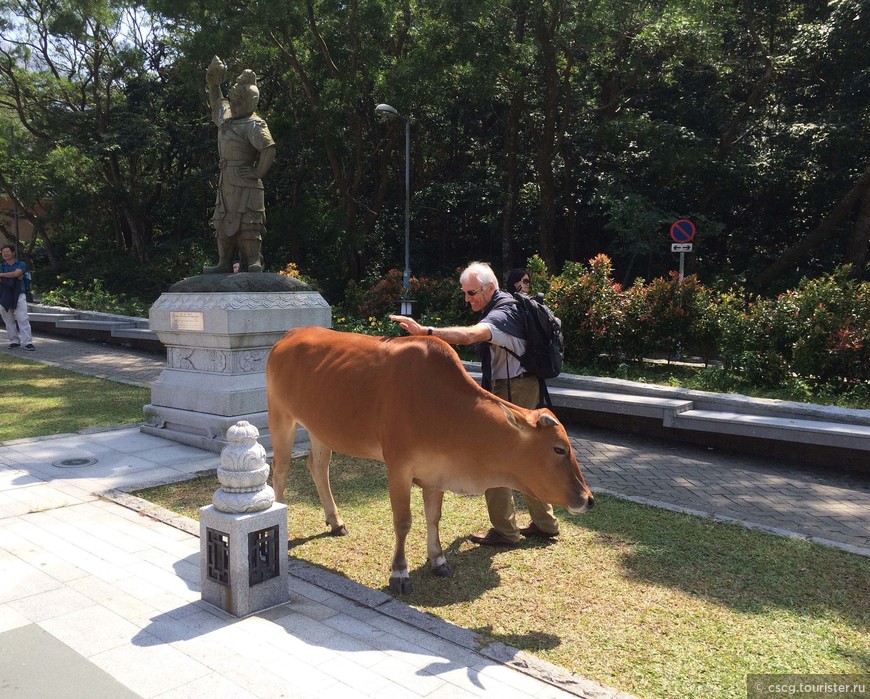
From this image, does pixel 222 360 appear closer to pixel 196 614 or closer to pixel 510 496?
pixel 510 496

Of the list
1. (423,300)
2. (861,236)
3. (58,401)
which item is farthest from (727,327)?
(861,236)

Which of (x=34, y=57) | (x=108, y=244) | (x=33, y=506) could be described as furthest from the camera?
(x=108, y=244)

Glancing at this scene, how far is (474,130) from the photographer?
24266 mm

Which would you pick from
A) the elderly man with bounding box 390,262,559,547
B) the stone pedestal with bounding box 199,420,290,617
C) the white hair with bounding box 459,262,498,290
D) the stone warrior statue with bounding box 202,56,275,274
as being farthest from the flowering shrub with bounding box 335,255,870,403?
the stone pedestal with bounding box 199,420,290,617

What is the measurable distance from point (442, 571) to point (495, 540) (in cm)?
71

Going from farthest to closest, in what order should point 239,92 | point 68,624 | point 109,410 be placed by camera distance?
point 109,410 < point 239,92 < point 68,624

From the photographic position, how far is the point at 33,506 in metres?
5.68

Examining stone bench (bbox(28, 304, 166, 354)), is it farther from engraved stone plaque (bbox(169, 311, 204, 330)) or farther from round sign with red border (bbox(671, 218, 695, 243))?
round sign with red border (bbox(671, 218, 695, 243))

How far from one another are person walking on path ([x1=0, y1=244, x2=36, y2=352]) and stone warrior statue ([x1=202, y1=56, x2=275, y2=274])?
756 centimetres

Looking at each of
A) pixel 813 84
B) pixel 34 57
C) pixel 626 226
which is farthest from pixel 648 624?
pixel 34 57

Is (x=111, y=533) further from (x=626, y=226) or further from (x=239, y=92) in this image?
(x=626, y=226)

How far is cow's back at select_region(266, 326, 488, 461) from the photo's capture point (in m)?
4.23

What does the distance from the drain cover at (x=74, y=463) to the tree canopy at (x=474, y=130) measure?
12.6 metres

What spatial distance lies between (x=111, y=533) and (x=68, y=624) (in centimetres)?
145
